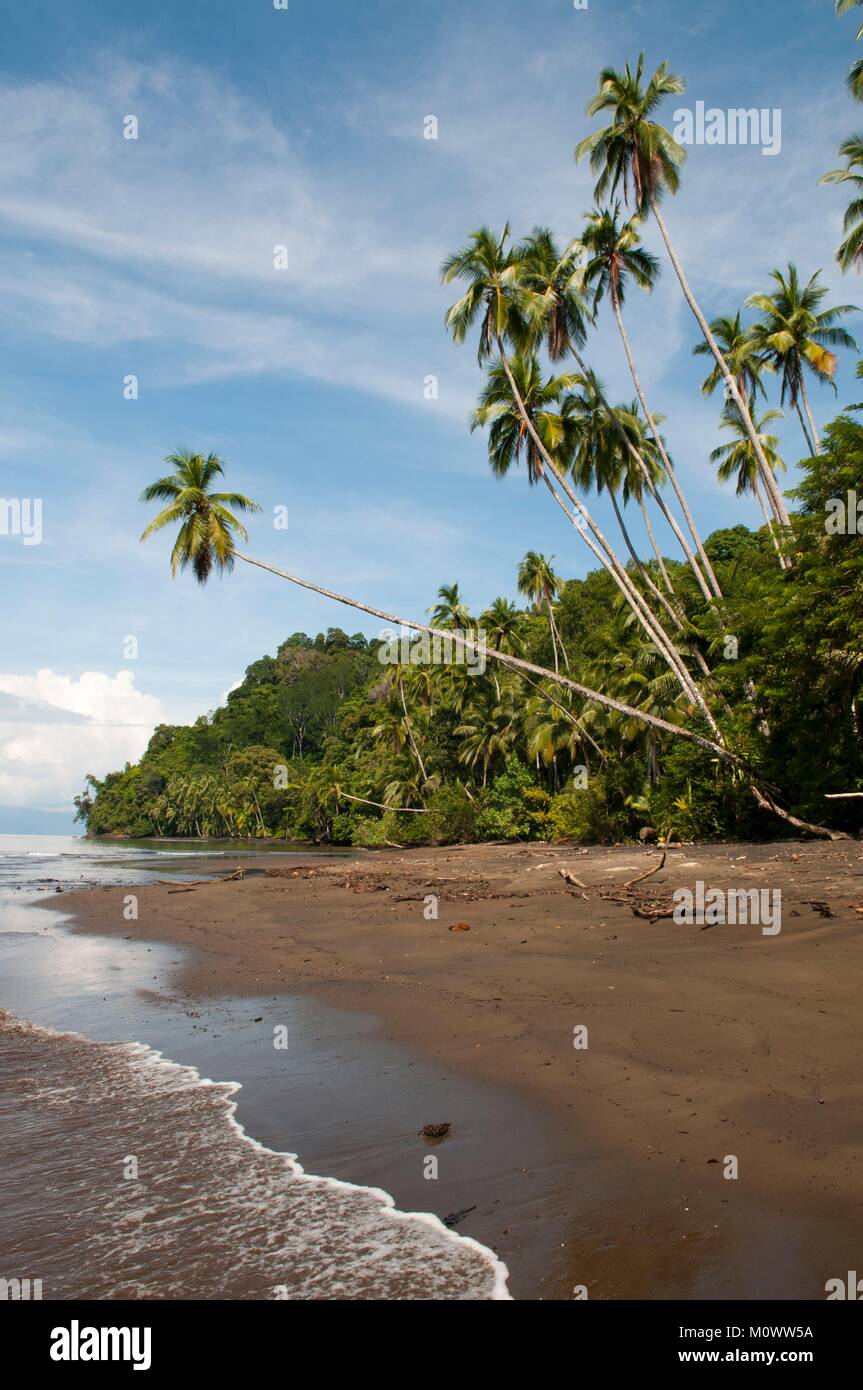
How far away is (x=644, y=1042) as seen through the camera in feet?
20.5

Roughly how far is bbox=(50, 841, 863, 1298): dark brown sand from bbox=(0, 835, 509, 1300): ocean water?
38 cm

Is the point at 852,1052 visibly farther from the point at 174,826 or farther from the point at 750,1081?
the point at 174,826

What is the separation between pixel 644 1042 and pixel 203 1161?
320 centimetres

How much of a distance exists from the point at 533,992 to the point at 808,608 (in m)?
13.3

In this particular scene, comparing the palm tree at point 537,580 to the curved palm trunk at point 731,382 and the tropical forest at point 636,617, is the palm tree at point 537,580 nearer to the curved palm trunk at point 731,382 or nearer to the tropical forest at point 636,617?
the tropical forest at point 636,617

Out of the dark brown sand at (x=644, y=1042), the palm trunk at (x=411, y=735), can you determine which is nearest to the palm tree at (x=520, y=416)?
the dark brown sand at (x=644, y=1042)

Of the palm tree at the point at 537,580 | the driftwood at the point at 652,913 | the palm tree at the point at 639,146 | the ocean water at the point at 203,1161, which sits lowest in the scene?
the ocean water at the point at 203,1161

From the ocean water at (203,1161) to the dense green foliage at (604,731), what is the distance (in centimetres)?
1442

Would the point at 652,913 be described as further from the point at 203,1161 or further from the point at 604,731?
the point at 604,731

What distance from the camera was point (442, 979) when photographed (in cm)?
908

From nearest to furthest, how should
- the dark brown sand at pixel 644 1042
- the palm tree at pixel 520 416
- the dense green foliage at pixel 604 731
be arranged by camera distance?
1. the dark brown sand at pixel 644 1042
2. the dense green foliage at pixel 604 731
3. the palm tree at pixel 520 416

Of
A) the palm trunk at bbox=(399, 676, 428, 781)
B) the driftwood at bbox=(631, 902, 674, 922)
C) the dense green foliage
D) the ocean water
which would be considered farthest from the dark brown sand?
the palm trunk at bbox=(399, 676, 428, 781)

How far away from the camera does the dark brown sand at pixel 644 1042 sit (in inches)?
142
